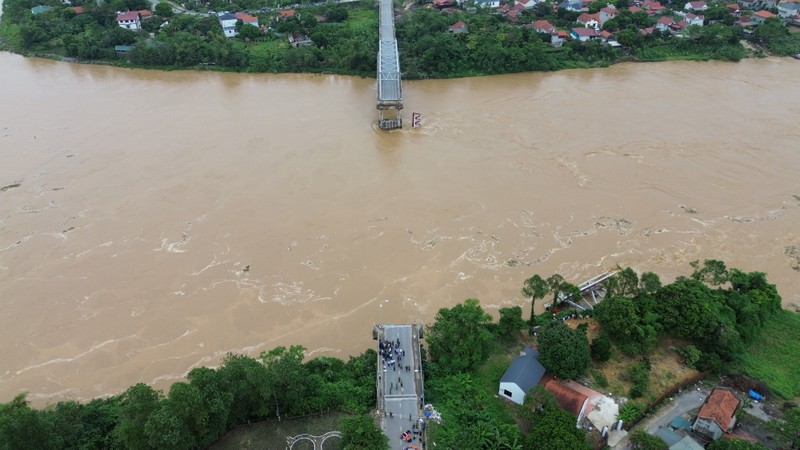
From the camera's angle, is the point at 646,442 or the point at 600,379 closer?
the point at 646,442

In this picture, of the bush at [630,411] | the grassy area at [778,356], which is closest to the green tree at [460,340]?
the bush at [630,411]

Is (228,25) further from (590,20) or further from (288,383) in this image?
(288,383)

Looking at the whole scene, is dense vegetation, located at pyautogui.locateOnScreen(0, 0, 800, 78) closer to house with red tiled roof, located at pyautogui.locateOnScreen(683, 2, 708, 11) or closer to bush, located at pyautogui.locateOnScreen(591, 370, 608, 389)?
house with red tiled roof, located at pyautogui.locateOnScreen(683, 2, 708, 11)

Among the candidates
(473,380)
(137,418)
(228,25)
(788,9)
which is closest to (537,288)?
(473,380)

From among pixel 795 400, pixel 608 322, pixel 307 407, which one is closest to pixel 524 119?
pixel 608 322

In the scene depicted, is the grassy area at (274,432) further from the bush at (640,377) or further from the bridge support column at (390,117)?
the bridge support column at (390,117)

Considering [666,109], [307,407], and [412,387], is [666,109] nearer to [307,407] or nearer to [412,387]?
[412,387]
